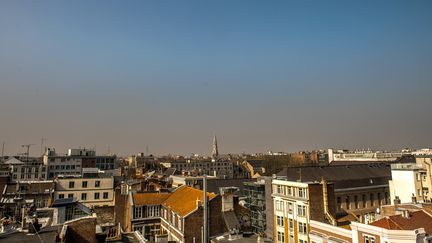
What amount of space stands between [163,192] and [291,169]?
24469 millimetres

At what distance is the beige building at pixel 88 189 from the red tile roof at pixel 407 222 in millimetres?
60530

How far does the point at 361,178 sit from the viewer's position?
2152 inches

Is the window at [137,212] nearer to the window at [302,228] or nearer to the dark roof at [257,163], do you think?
the window at [302,228]

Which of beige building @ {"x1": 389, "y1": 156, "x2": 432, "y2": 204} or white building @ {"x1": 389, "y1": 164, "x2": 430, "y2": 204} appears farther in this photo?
white building @ {"x1": 389, "y1": 164, "x2": 430, "y2": 204}

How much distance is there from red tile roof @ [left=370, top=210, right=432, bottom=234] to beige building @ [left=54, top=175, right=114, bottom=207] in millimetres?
60530

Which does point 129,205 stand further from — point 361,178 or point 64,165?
point 64,165

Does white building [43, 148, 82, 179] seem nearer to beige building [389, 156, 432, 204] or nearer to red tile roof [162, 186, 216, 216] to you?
red tile roof [162, 186, 216, 216]

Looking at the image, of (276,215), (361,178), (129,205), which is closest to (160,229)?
(129,205)

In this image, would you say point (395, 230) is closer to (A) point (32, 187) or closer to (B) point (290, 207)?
(B) point (290, 207)

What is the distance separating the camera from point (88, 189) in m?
75.3

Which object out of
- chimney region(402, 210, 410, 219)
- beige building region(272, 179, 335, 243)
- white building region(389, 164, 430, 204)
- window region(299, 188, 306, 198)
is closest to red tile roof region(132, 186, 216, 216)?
beige building region(272, 179, 335, 243)

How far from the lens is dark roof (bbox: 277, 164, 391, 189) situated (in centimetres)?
5194

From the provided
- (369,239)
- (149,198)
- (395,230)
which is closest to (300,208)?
(369,239)

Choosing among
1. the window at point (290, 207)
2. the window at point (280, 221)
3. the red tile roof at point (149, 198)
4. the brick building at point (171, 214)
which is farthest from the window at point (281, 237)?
the red tile roof at point (149, 198)
